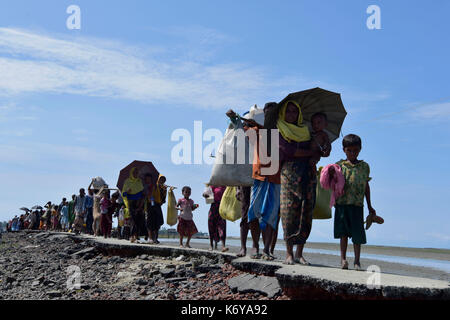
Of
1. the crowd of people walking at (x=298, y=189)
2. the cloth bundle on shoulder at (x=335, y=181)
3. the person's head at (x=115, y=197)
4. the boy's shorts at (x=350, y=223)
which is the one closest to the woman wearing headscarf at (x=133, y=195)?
the person's head at (x=115, y=197)

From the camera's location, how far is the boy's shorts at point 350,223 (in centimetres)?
625

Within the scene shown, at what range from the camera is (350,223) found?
20.7 ft

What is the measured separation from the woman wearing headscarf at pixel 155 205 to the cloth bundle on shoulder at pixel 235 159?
212 inches

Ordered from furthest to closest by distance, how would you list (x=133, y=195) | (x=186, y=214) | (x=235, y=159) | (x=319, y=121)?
(x=133, y=195) < (x=186, y=214) < (x=235, y=159) < (x=319, y=121)

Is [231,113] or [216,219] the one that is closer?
[231,113]

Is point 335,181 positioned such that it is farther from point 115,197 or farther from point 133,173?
point 115,197

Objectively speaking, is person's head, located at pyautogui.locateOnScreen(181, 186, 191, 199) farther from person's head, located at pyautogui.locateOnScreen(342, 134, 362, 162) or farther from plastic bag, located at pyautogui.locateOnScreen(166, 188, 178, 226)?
person's head, located at pyautogui.locateOnScreen(342, 134, 362, 162)

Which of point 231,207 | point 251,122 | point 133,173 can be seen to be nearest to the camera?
→ point 251,122

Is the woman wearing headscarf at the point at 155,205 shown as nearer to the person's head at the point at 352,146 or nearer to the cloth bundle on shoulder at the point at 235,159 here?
the cloth bundle on shoulder at the point at 235,159

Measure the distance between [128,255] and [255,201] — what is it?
16.2ft

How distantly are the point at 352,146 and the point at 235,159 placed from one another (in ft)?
6.13

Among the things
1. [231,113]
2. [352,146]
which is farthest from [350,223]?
[231,113]
